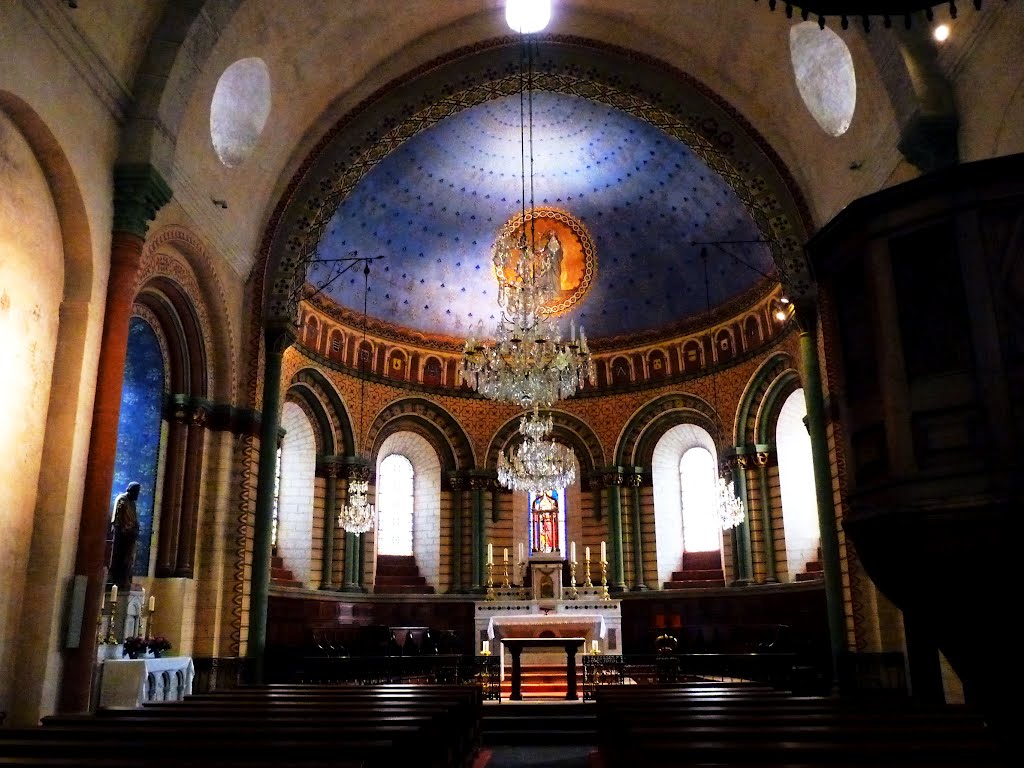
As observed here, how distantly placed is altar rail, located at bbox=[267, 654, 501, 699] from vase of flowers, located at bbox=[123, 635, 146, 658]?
4575 mm

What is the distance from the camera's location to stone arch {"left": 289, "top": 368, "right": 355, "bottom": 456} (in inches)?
835

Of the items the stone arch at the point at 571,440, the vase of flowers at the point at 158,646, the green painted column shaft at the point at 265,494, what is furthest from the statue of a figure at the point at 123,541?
the stone arch at the point at 571,440

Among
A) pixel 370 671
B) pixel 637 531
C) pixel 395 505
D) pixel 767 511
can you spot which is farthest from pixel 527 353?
pixel 395 505

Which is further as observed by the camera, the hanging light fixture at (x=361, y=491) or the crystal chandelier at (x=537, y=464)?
the hanging light fixture at (x=361, y=491)

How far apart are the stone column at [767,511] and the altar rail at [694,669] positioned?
2.80 metres

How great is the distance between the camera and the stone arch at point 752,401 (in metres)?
21.0

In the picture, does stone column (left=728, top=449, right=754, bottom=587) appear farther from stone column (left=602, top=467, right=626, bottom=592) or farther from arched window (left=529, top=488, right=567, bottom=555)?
arched window (left=529, top=488, right=567, bottom=555)

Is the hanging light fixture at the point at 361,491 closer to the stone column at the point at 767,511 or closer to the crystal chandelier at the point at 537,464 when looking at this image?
the crystal chandelier at the point at 537,464

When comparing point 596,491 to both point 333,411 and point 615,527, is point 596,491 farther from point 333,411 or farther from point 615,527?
point 333,411

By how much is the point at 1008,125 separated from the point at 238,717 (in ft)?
32.8

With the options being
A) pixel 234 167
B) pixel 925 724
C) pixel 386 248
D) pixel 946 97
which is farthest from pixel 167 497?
pixel 946 97

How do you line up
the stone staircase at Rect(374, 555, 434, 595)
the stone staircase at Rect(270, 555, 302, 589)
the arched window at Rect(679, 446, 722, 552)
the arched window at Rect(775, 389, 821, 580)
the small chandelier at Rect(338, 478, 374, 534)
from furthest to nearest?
the arched window at Rect(679, 446, 722, 552)
the stone staircase at Rect(374, 555, 434, 595)
the arched window at Rect(775, 389, 821, 580)
the stone staircase at Rect(270, 555, 302, 589)
the small chandelier at Rect(338, 478, 374, 534)

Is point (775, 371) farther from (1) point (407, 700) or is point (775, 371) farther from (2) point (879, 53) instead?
(1) point (407, 700)

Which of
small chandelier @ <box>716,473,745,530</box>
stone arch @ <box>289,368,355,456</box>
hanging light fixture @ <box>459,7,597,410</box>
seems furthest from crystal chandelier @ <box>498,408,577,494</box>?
stone arch @ <box>289,368,355,456</box>
